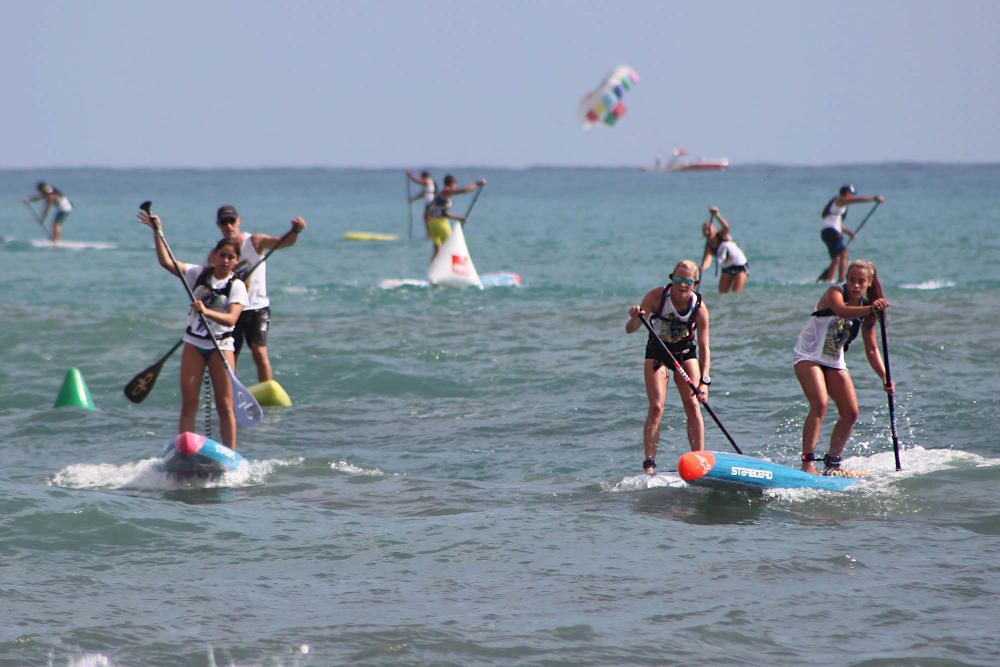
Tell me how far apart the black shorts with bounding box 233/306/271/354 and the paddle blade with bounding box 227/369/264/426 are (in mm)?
2368

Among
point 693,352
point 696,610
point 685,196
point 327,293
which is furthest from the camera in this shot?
point 685,196

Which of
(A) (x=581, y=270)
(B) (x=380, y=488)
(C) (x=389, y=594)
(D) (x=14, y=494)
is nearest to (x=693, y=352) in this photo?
(B) (x=380, y=488)

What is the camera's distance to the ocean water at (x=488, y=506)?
6641 mm

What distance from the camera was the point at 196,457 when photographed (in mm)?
9531

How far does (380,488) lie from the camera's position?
392 inches

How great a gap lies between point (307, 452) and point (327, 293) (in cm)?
1240

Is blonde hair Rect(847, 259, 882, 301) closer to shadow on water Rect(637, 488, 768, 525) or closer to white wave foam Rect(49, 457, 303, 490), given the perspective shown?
shadow on water Rect(637, 488, 768, 525)

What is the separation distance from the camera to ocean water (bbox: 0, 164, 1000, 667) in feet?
21.8

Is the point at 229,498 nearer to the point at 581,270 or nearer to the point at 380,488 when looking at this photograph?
the point at 380,488

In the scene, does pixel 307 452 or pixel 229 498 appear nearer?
pixel 229 498

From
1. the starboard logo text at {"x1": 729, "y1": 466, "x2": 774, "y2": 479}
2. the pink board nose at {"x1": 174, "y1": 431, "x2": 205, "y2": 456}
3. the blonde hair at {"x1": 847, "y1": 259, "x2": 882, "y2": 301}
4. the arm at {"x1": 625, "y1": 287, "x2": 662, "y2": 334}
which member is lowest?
the pink board nose at {"x1": 174, "y1": 431, "x2": 205, "y2": 456}

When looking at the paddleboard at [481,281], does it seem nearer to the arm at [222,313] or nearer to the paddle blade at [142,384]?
the paddle blade at [142,384]

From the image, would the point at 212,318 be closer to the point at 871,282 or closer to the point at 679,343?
the point at 679,343

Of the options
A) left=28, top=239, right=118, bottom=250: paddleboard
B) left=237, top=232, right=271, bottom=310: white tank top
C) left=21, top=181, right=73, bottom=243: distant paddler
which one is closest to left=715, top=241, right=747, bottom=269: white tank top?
left=237, top=232, right=271, bottom=310: white tank top
